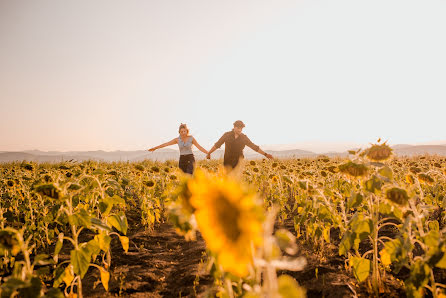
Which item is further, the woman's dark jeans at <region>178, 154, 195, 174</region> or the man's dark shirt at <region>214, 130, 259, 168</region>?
the woman's dark jeans at <region>178, 154, 195, 174</region>

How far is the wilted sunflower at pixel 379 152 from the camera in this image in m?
2.39

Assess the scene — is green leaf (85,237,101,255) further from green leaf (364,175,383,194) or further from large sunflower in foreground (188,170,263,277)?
green leaf (364,175,383,194)

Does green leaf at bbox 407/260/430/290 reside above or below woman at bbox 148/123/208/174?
below

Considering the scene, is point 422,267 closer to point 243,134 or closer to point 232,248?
point 232,248

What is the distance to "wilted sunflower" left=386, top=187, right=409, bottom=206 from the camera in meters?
1.89

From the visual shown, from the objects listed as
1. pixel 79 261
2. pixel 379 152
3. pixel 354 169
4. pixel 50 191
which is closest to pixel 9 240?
pixel 50 191

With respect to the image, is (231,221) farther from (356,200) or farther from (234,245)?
(356,200)

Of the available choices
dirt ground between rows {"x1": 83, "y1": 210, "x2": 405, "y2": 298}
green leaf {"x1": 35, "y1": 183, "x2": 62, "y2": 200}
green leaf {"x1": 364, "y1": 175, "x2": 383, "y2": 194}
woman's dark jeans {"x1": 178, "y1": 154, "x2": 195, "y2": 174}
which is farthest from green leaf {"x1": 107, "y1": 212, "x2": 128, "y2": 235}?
woman's dark jeans {"x1": 178, "y1": 154, "x2": 195, "y2": 174}


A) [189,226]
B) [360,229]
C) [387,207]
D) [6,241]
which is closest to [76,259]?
[6,241]

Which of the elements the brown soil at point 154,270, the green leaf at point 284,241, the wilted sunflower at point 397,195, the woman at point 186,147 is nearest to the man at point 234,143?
the woman at point 186,147

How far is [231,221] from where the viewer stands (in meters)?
0.77

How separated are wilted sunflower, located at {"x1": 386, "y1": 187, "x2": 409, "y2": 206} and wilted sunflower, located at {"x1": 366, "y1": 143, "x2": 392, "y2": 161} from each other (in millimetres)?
521

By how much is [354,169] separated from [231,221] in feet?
5.68

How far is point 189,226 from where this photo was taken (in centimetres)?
106
